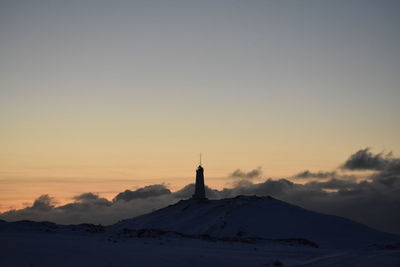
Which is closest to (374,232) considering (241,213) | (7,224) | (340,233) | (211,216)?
(340,233)

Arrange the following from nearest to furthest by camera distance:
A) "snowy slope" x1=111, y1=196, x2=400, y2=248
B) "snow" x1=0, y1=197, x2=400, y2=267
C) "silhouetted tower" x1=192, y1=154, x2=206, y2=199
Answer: "snow" x1=0, y1=197, x2=400, y2=267, "snowy slope" x1=111, y1=196, x2=400, y2=248, "silhouetted tower" x1=192, y1=154, x2=206, y2=199

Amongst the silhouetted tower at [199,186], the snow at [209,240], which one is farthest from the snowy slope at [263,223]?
the silhouetted tower at [199,186]

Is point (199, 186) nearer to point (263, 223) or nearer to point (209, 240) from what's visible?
point (263, 223)

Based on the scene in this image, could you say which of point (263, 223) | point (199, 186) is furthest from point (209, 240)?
point (199, 186)

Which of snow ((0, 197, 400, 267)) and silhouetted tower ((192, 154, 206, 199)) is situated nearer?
snow ((0, 197, 400, 267))

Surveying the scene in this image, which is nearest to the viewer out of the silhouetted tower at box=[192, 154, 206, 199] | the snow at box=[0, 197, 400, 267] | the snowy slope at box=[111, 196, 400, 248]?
the snow at box=[0, 197, 400, 267]

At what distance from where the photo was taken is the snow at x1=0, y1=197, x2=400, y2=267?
80.6 ft

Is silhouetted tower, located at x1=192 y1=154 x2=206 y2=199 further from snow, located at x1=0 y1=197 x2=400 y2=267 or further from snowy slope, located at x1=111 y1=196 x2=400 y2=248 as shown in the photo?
snowy slope, located at x1=111 y1=196 x2=400 y2=248

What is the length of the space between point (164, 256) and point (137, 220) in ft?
146

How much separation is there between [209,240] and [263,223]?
15720mm

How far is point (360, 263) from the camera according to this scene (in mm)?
21938

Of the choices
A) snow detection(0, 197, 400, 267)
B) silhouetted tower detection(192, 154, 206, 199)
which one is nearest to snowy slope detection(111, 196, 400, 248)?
snow detection(0, 197, 400, 267)

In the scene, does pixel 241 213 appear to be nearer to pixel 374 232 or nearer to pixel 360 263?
pixel 374 232

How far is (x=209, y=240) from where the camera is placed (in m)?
41.8
